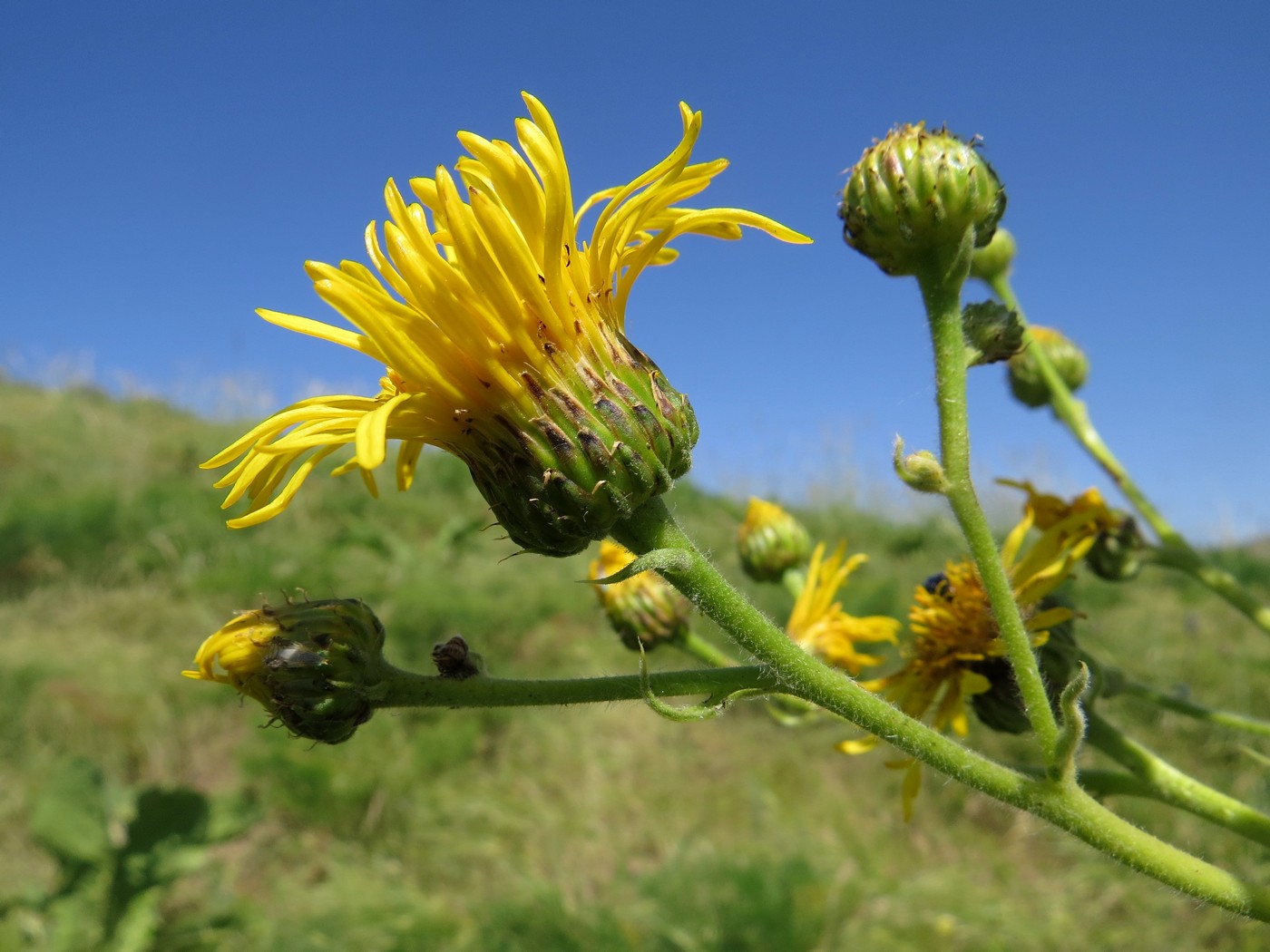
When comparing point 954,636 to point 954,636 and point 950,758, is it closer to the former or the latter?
point 954,636

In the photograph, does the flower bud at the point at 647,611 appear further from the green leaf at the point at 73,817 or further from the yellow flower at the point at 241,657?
the green leaf at the point at 73,817

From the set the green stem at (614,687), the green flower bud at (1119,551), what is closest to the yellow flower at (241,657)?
the green stem at (614,687)

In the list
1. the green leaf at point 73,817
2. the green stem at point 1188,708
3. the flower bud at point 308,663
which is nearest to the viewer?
the flower bud at point 308,663

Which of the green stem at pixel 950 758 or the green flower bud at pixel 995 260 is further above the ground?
the green flower bud at pixel 995 260

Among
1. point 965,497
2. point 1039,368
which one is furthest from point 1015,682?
point 1039,368

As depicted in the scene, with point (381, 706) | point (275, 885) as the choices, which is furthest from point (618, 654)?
point (381, 706)

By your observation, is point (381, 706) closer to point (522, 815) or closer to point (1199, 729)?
point (522, 815)

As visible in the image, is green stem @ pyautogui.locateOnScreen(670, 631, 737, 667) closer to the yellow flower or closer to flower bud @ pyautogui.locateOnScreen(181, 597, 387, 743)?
flower bud @ pyautogui.locateOnScreen(181, 597, 387, 743)

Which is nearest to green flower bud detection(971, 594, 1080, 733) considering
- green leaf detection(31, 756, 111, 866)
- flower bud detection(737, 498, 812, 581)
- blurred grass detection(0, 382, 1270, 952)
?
flower bud detection(737, 498, 812, 581)
